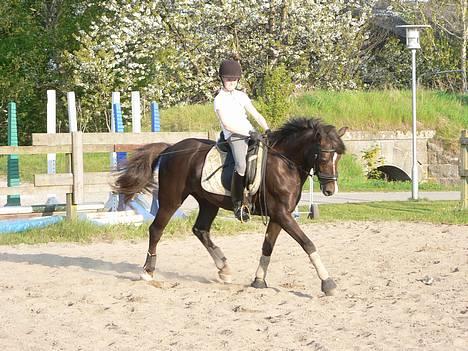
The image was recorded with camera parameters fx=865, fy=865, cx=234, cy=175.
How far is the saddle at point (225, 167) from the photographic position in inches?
357

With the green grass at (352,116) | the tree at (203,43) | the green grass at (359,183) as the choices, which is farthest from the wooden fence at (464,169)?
the tree at (203,43)

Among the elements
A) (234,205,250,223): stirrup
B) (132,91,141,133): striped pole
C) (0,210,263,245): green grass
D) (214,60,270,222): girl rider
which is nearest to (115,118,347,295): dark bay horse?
(234,205,250,223): stirrup

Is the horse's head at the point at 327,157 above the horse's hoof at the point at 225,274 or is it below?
above

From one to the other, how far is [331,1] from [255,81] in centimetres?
440

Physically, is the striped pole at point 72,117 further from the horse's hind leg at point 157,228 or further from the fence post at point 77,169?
the horse's hind leg at point 157,228

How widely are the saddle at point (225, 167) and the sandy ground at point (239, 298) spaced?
3.50 feet

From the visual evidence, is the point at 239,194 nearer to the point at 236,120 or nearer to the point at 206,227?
the point at 236,120

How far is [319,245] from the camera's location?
12.3 m

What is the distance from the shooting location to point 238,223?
14695 millimetres

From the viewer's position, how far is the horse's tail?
10.4 m

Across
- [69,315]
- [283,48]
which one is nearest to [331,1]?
[283,48]

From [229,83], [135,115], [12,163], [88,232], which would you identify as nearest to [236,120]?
[229,83]

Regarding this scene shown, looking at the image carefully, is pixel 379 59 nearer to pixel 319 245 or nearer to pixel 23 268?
pixel 319 245

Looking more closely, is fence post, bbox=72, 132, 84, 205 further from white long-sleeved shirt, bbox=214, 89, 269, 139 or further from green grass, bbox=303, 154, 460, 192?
green grass, bbox=303, 154, 460, 192
